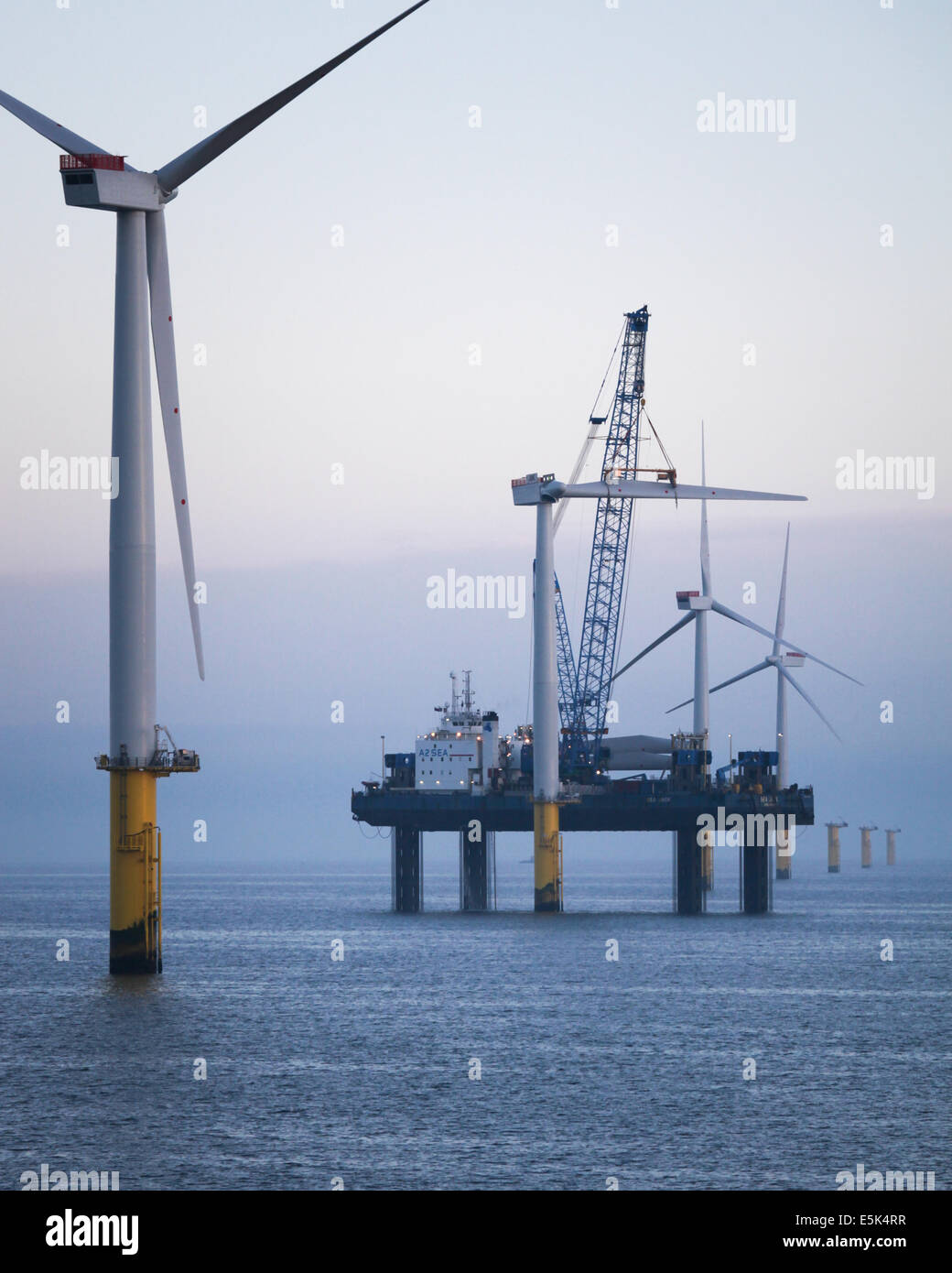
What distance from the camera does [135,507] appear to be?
65.4 metres

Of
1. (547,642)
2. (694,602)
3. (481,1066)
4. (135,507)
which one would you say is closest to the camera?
(481,1066)

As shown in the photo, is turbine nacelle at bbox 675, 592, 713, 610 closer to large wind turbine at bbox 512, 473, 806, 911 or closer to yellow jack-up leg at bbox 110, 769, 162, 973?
large wind turbine at bbox 512, 473, 806, 911

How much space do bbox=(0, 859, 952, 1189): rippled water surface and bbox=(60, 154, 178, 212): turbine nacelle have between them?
33.3m

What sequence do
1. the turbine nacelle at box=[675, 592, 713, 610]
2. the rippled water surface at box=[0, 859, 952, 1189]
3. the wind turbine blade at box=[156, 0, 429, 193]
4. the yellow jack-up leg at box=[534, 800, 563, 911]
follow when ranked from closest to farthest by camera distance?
the rippled water surface at box=[0, 859, 952, 1189] → the wind turbine blade at box=[156, 0, 429, 193] → the yellow jack-up leg at box=[534, 800, 563, 911] → the turbine nacelle at box=[675, 592, 713, 610]

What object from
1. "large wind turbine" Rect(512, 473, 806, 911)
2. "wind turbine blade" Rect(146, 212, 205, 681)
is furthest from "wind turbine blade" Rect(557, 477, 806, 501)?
"wind turbine blade" Rect(146, 212, 205, 681)

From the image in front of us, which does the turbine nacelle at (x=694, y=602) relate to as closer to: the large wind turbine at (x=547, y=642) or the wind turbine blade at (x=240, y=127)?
the large wind turbine at (x=547, y=642)

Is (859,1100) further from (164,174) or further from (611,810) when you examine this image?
(611,810)

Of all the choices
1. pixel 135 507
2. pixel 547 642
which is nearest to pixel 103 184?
pixel 135 507

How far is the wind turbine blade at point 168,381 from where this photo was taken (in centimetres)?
6594

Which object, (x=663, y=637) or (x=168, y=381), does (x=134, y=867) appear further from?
(x=663, y=637)

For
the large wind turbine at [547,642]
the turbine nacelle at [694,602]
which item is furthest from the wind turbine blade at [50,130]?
the turbine nacelle at [694,602]

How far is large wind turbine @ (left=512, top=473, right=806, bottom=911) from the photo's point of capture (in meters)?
125

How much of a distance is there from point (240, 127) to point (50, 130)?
9.10 meters
